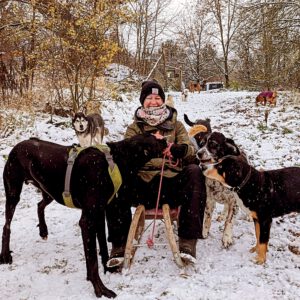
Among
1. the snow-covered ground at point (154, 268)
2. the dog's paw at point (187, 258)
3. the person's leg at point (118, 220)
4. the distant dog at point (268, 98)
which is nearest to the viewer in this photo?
the snow-covered ground at point (154, 268)

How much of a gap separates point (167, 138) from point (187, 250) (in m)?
1.19

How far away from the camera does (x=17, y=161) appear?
3.60m

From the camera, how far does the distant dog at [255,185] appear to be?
354 centimetres

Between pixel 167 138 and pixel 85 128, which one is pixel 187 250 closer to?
pixel 167 138

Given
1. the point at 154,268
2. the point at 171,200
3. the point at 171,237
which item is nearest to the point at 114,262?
the point at 154,268

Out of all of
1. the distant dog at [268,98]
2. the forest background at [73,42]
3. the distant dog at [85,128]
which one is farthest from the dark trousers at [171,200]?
the distant dog at [268,98]

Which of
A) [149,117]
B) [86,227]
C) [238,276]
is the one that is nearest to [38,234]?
[86,227]

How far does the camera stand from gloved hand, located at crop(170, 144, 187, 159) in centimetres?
357

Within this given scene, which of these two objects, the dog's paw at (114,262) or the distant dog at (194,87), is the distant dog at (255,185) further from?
the distant dog at (194,87)

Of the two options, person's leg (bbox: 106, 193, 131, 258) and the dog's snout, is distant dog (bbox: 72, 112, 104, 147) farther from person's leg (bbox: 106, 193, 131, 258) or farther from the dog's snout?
the dog's snout

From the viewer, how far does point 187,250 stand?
339 centimetres

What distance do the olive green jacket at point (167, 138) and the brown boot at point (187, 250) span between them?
2.25 feet

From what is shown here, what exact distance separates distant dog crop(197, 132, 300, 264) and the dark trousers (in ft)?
0.66

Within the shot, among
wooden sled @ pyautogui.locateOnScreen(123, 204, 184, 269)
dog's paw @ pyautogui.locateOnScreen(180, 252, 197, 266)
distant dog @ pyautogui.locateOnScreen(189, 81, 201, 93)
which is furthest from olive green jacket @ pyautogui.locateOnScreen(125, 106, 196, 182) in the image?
distant dog @ pyautogui.locateOnScreen(189, 81, 201, 93)
